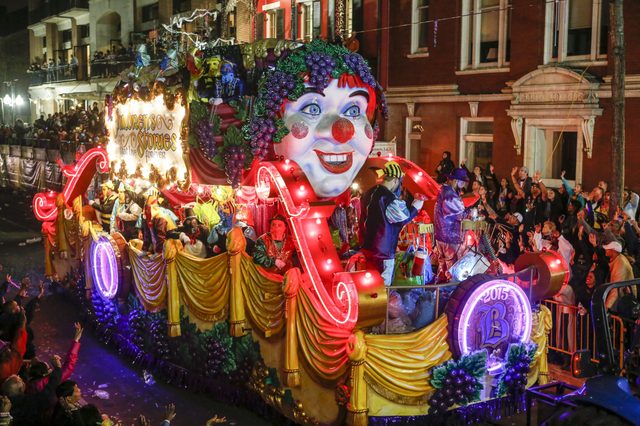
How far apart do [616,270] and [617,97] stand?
4678 mm

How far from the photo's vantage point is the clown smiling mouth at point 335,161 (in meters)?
9.48

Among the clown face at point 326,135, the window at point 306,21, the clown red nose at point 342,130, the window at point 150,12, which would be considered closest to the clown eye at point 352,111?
the clown face at point 326,135

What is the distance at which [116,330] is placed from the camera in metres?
12.2

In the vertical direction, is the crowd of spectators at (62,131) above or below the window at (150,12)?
below

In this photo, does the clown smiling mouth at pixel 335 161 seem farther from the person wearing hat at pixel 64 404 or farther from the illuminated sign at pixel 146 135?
the person wearing hat at pixel 64 404

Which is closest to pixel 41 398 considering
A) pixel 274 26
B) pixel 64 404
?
pixel 64 404

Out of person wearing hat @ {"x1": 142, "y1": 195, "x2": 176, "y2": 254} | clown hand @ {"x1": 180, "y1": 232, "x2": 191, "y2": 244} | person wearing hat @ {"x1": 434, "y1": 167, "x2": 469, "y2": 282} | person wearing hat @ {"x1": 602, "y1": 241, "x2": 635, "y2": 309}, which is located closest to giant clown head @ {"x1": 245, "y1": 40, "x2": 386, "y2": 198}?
person wearing hat @ {"x1": 434, "y1": 167, "x2": 469, "y2": 282}

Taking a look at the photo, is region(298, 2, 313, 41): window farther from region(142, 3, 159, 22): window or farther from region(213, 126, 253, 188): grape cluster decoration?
region(142, 3, 159, 22): window

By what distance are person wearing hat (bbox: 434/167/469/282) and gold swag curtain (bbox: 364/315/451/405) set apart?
1.67 metres

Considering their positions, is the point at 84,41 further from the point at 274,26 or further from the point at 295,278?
the point at 295,278

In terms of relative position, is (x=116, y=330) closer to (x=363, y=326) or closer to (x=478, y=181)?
(x=363, y=326)

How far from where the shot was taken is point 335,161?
953 cm

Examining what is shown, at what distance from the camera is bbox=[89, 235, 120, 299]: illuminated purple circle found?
1207 cm

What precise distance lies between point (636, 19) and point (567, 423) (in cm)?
1291
